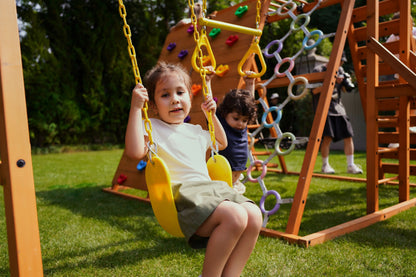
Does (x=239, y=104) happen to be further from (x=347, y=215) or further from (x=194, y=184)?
(x=194, y=184)

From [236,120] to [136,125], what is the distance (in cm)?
167

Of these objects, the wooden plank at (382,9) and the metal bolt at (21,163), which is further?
the wooden plank at (382,9)

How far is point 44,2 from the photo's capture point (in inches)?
432

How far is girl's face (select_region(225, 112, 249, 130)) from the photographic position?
10.9 ft

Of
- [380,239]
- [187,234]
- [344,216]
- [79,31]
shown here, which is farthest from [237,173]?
[79,31]

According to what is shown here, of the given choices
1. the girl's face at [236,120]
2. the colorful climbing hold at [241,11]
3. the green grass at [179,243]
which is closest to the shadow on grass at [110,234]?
the green grass at [179,243]

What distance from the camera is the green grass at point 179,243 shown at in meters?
2.24

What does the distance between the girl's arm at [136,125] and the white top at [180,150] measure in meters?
0.11

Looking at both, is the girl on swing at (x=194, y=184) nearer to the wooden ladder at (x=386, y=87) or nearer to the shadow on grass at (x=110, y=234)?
the shadow on grass at (x=110, y=234)

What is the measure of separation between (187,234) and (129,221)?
1.92 metres

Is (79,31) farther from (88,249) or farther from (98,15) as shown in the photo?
(88,249)

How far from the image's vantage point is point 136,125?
178cm

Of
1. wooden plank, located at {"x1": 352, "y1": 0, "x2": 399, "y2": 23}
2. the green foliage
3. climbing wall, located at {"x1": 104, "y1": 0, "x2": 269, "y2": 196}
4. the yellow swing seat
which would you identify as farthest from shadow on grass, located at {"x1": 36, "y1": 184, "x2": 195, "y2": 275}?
the green foliage

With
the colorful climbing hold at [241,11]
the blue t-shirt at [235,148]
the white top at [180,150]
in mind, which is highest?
the colorful climbing hold at [241,11]
